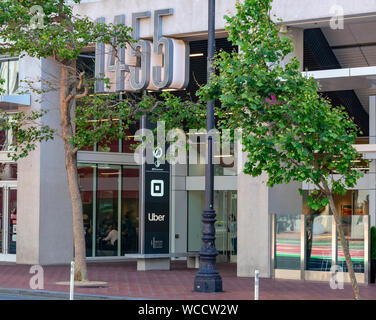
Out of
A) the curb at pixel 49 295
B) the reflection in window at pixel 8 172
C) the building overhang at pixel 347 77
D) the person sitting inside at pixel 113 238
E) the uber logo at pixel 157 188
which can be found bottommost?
the curb at pixel 49 295

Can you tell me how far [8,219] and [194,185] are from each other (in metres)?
Answer: 7.48

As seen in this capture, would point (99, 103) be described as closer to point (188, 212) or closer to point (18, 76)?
point (18, 76)

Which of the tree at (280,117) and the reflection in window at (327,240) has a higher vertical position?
the tree at (280,117)

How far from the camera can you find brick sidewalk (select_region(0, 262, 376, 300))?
19.0m

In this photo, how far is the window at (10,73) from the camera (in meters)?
30.9

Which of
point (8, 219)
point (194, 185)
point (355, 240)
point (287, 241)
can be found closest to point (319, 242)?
point (287, 241)

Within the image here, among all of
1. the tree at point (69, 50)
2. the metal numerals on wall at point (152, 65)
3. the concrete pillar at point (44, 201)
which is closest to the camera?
the tree at point (69, 50)

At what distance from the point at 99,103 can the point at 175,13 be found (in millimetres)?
5724

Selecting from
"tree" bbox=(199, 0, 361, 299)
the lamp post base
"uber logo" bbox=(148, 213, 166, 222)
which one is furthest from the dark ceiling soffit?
the lamp post base

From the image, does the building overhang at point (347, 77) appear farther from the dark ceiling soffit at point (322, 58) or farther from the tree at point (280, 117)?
the tree at point (280, 117)

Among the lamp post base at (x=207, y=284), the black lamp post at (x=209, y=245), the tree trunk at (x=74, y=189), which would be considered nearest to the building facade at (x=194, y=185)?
the tree trunk at (x=74, y=189)

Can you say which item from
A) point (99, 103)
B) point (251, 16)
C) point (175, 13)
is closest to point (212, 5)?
point (251, 16)

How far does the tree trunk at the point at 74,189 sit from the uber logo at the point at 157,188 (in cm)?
471

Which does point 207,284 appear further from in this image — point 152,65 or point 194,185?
point 194,185
